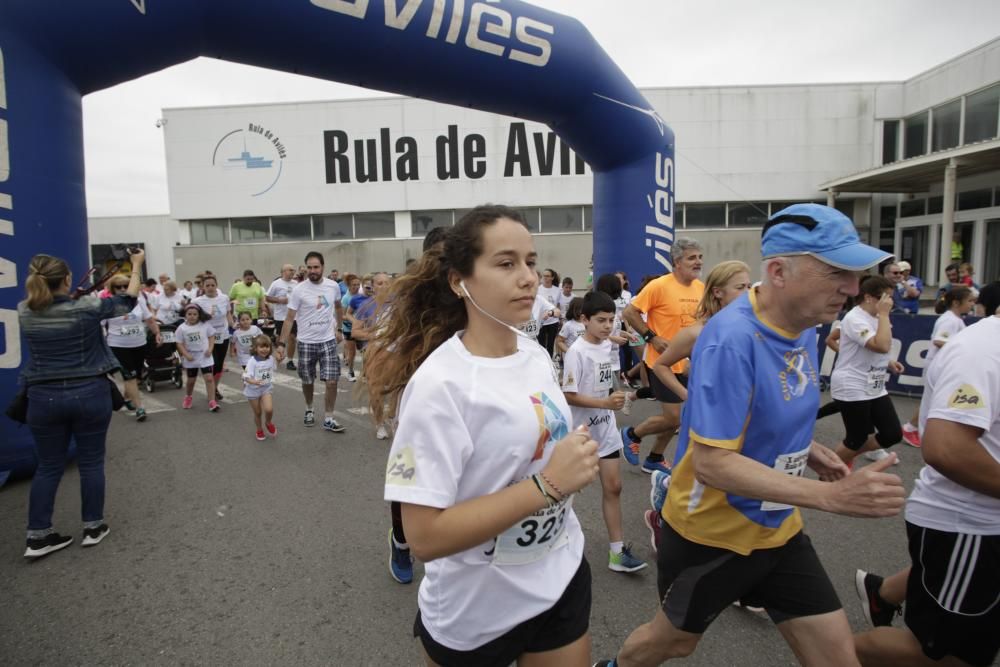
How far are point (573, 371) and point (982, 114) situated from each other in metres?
18.9

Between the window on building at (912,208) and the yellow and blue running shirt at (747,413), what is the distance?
21.6m

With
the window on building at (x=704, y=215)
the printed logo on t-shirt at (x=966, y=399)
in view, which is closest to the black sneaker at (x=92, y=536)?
the printed logo on t-shirt at (x=966, y=399)

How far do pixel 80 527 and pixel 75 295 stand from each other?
1783 mm

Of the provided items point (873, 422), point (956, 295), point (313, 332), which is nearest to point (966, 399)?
point (873, 422)

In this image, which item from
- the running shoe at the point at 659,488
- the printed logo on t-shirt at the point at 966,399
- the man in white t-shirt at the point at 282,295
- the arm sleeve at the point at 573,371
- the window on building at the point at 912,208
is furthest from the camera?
the window on building at the point at 912,208

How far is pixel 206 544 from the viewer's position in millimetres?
3918

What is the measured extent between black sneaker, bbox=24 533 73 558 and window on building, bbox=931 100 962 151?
22.3 metres

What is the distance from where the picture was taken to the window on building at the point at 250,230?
19.9 meters

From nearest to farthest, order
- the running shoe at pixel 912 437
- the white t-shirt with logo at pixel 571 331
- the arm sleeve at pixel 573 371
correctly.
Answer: the arm sleeve at pixel 573 371, the running shoe at pixel 912 437, the white t-shirt with logo at pixel 571 331

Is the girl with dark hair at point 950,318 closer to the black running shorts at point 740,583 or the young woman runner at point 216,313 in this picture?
the black running shorts at point 740,583

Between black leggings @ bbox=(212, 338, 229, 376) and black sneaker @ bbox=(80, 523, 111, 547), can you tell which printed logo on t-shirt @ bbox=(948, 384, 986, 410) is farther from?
black leggings @ bbox=(212, 338, 229, 376)

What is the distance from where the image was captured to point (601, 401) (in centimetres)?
319

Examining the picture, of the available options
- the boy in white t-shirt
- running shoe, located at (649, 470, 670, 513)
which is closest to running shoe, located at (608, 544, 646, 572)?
the boy in white t-shirt

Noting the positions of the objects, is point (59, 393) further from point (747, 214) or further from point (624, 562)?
point (747, 214)
